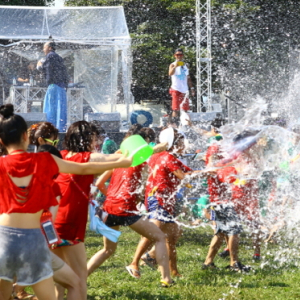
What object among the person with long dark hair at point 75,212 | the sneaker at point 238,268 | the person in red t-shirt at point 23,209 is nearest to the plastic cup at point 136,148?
the person with long dark hair at point 75,212

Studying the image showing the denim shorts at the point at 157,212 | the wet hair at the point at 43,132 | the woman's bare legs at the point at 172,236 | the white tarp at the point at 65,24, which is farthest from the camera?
the white tarp at the point at 65,24

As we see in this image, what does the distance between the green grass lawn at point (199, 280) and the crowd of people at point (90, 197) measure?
18 cm

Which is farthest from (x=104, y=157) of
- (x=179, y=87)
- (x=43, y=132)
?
(x=179, y=87)

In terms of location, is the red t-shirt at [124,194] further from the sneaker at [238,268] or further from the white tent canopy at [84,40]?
the white tent canopy at [84,40]

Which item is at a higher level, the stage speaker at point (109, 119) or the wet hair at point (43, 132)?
the wet hair at point (43, 132)

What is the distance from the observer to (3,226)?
136 inches

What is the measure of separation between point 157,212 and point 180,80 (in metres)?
8.47

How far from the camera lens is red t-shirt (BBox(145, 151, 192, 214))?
586cm

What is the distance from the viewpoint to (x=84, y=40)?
13633mm

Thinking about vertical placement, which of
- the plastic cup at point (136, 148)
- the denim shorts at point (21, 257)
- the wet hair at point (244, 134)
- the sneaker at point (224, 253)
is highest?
the plastic cup at point (136, 148)

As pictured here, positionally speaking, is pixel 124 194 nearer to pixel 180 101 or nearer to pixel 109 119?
pixel 109 119

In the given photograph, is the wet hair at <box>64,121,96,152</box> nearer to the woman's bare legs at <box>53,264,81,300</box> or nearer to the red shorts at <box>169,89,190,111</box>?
the woman's bare legs at <box>53,264,81,300</box>

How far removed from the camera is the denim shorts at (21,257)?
342 centimetres

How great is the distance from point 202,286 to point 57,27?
30.9 ft
